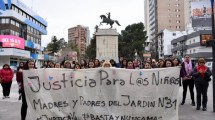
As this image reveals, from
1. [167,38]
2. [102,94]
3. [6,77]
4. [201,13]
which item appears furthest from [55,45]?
→ [102,94]

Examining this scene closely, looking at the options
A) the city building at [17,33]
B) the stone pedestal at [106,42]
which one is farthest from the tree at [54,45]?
the stone pedestal at [106,42]

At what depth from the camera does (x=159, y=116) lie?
7.18 metres

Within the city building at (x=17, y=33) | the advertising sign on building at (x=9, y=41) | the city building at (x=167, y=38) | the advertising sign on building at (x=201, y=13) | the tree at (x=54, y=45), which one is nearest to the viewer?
the advertising sign on building at (x=9, y=41)

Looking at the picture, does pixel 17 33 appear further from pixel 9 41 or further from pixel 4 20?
pixel 9 41

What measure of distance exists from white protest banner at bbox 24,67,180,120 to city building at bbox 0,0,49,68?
5251 cm

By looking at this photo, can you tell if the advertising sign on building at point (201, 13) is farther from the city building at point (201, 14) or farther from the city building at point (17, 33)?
the city building at point (17, 33)

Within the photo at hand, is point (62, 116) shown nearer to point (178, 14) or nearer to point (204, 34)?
point (204, 34)

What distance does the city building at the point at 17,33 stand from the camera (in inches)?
2499

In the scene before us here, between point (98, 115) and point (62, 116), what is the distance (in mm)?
778

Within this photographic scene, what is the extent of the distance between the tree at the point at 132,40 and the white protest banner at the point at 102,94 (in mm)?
59714

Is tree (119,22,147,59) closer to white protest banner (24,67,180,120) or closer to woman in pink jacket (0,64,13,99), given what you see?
woman in pink jacket (0,64,13,99)

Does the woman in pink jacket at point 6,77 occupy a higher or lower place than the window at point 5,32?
lower


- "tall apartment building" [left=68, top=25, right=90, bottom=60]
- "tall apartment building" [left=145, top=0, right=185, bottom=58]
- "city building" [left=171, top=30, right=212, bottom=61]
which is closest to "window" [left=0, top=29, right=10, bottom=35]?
"city building" [left=171, top=30, right=212, bottom=61]

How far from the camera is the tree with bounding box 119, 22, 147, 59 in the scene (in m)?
67.5
